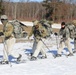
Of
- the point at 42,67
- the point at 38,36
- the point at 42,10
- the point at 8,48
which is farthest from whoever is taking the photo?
the point at 42,10

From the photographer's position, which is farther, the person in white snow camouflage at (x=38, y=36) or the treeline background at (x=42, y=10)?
the treeline background at (x=42, y=10)

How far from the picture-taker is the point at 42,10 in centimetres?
8081

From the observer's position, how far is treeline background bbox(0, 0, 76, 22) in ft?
238

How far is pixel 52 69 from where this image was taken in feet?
40.3

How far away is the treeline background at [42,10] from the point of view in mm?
72600

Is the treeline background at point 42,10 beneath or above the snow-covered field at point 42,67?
beneath

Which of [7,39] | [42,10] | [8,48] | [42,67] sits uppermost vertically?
[7,39]

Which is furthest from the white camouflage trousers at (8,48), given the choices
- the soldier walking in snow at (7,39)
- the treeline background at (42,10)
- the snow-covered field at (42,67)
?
the treeline background at (42,10)

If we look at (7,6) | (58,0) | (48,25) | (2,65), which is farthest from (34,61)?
(7,6)

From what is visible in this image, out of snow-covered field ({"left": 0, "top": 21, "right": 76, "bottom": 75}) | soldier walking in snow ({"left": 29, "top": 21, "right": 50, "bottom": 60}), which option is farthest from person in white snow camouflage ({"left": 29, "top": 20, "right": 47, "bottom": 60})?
snow-covered field ({"left": 0, "top": 21, "right": 76, "bottom": 75})

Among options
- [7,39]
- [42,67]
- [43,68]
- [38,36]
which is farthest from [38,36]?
[43,68]

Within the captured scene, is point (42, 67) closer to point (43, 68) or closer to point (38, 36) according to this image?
point (43, 68)

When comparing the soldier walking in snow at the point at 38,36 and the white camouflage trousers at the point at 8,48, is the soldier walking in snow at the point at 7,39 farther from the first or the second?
the soldier walking in snow at the point at 38,36

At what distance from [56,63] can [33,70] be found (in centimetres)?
205
